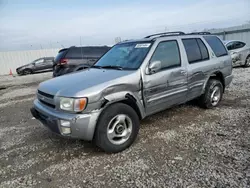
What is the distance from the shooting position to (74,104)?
9.64 feet

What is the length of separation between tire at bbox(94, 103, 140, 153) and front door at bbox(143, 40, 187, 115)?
17.5 inches

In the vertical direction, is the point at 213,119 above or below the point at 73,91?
below

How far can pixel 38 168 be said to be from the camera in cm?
310

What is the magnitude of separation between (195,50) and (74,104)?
9.93ft

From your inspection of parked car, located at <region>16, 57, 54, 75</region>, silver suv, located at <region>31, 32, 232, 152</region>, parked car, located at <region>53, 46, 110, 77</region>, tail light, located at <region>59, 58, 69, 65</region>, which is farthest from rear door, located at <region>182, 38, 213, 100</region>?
parked car, located at <region>16, 57, 54, 75</region>

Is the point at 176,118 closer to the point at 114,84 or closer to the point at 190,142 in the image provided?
the point at 190,142

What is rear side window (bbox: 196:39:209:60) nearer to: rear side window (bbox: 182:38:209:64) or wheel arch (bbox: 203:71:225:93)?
rear side window (bbox: 182:38:209:64)

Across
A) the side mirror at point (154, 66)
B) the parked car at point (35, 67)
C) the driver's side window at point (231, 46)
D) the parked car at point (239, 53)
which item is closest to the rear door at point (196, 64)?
the side mirror at point (154, 66)

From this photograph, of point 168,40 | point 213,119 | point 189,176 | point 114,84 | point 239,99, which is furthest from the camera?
point 239,99

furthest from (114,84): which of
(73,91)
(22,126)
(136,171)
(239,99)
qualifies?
(239,99)

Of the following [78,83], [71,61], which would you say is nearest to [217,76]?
[78,83]

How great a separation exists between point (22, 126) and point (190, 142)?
12.4ft

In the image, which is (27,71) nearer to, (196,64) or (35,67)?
(35,67)

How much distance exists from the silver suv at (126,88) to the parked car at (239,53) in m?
6.88
